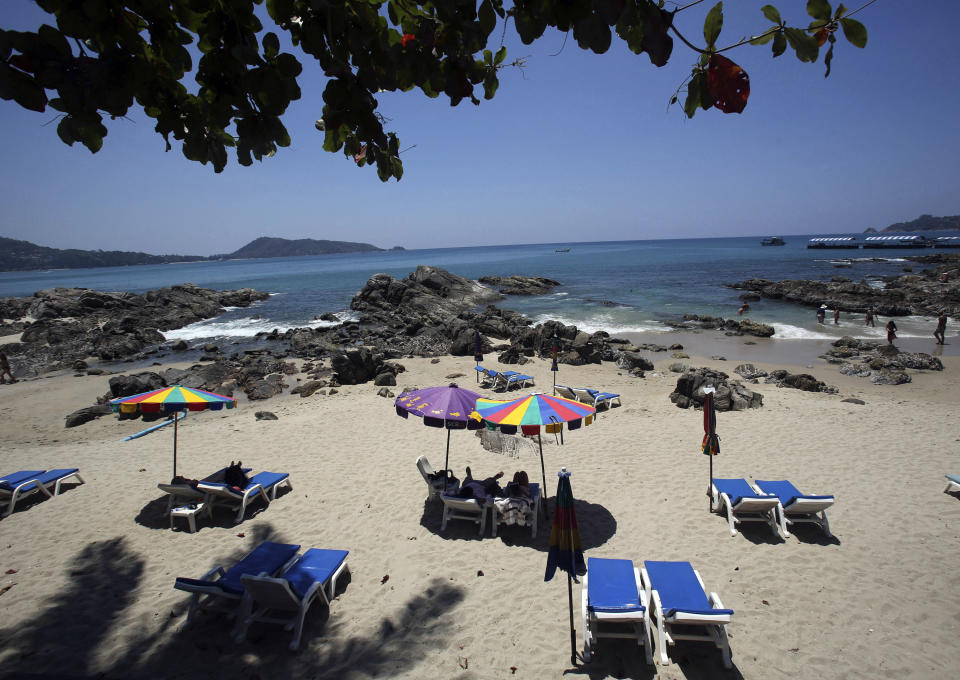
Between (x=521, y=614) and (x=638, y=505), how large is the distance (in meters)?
→ 3.11

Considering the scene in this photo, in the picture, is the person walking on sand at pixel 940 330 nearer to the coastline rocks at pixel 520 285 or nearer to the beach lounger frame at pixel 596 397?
the beach lounger frame at pixel 596 397

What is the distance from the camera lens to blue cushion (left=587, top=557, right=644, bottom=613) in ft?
14.7

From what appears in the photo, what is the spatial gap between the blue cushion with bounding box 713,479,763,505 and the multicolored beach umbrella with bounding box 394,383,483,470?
398 centimetres

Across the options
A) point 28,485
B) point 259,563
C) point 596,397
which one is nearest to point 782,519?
point 596,397

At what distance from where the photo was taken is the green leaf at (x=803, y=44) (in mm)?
1893

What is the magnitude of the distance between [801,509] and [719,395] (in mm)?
6142

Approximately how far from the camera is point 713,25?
1.92 meters

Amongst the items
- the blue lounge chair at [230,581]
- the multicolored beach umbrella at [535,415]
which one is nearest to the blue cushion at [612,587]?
the multicolored beach umbrella at [535,415]

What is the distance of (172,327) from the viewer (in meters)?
34.4

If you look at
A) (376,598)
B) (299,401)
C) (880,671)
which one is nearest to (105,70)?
(376,598)

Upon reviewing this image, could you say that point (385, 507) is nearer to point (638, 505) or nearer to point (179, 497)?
point (179, 497)

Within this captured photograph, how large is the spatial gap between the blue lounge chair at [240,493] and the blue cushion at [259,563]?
155 cm

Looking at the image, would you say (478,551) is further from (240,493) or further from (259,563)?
(240,493)

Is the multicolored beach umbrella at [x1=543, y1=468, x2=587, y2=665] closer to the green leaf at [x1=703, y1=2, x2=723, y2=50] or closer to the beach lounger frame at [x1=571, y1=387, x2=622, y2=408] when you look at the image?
the green leaf at [x1=703, y1=2, x2=723, y2=50]
